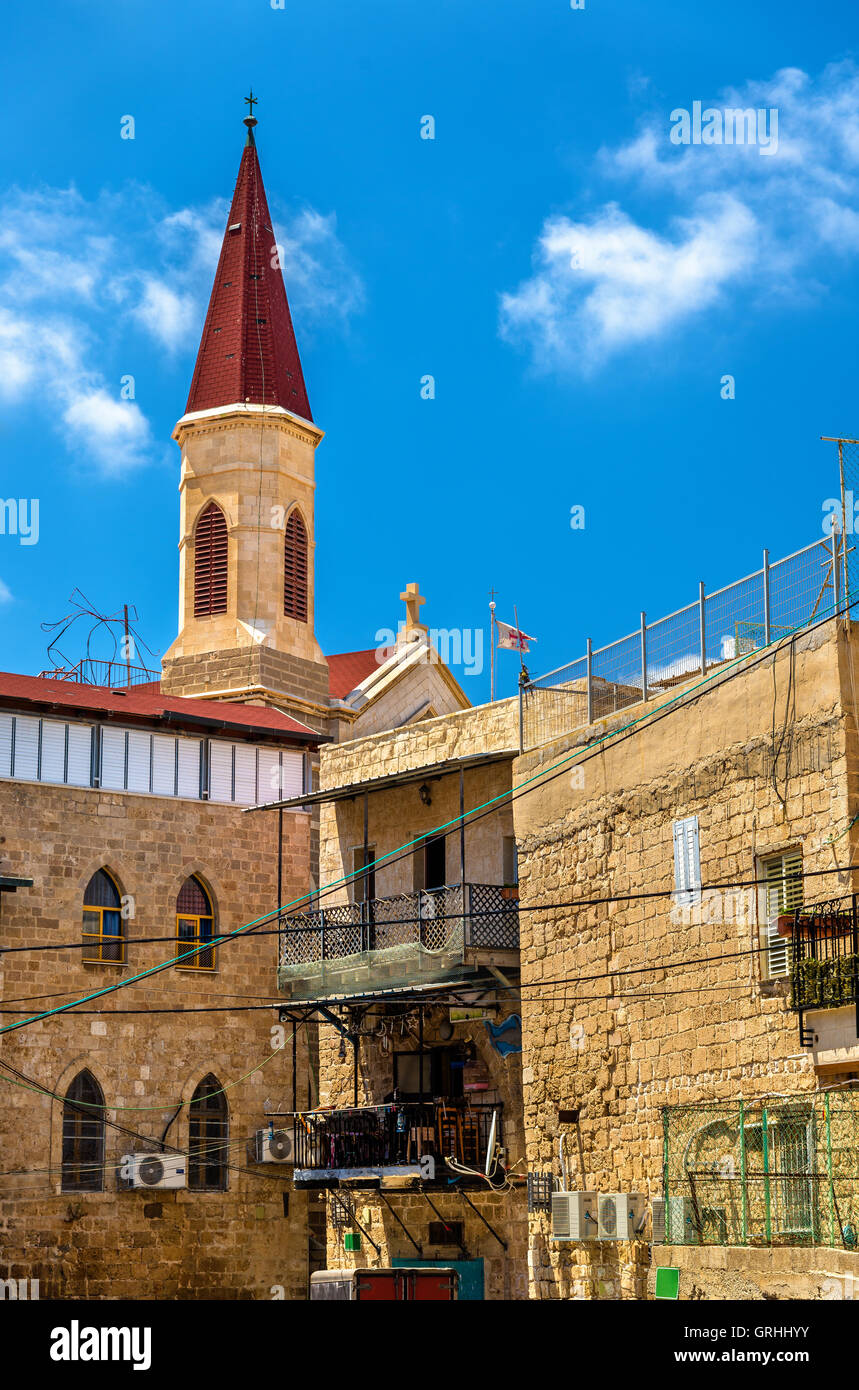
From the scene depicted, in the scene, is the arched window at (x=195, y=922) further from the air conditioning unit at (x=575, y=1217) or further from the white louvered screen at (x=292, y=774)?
the air conditioning unit at (x=575, y=1217)

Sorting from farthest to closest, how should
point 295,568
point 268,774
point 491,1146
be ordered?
point 295,568 → point 268,774 → point 491,1146

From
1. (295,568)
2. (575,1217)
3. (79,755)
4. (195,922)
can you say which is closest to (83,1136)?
(195,922)

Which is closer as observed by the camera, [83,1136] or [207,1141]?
[83,1136]

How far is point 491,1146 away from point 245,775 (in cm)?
1083

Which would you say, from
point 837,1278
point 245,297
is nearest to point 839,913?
point 837,1278

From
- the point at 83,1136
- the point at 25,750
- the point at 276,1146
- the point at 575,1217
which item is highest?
the point at 25,750

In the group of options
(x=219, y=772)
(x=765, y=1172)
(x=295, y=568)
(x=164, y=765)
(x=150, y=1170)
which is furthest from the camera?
(x=295, y=568)

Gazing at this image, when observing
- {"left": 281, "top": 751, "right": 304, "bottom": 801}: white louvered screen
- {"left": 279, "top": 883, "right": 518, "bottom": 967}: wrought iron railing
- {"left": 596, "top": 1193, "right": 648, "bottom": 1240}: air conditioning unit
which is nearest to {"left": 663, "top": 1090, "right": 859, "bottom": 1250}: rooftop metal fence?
{"left": 596, "top": 1193, "right": 648, "bottom": 1240}: air conditioning unit

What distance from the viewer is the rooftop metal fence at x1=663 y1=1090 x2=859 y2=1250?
17.0 meters

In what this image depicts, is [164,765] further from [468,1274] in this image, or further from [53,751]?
[468,1274]

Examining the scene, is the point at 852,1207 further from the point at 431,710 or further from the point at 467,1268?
the point at 431,710

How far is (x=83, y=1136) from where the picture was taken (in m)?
31.5

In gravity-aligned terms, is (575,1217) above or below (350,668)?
below

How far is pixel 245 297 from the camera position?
50.8m
